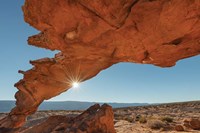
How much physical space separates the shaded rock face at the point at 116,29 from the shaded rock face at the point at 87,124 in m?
3.07

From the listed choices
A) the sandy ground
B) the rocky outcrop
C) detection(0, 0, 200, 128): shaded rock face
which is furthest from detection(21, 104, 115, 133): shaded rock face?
the rocky outcrop

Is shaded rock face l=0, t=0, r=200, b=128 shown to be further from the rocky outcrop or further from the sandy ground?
the rocky outcrop

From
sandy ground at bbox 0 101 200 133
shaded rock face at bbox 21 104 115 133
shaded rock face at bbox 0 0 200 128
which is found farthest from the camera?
sandy ground at bbox 0 101 200 133

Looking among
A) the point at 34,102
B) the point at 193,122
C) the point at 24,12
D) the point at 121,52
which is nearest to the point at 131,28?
the point at 121,52

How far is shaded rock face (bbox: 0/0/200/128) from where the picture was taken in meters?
7.92

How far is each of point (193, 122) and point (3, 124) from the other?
16.7 metres

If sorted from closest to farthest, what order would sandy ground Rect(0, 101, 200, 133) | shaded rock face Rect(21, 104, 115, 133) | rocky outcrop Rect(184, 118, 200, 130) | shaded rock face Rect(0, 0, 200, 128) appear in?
shaded rock face Rect(0, 0, 200, 128) → shaded rock face Rect(21, 104, 115, 133) → rocky outcrop Rect(184, 118, 200, 130) → sandy ground Rect(0, 101, 200, 133)

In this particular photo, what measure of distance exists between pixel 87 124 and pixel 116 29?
5.04 metres

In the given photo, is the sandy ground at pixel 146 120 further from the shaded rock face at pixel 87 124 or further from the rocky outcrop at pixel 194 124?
the shaded rock face at pixel 87 124

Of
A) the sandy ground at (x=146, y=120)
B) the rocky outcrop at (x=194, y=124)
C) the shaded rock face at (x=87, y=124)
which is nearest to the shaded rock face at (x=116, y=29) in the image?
the shaded rock face at (x=87, y=124)

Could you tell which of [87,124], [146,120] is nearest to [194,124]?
[146,120]

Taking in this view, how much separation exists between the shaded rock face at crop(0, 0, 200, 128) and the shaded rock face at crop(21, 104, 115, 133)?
307 cm

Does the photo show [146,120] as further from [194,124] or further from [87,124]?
[87,124]

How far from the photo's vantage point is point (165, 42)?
10.4 metres
